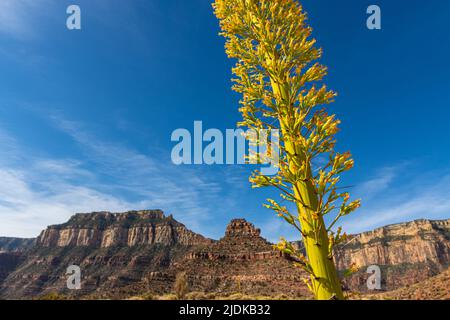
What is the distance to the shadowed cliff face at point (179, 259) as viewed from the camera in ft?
302

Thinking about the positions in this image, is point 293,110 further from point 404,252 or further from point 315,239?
point 404,252

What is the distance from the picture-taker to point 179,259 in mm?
138625

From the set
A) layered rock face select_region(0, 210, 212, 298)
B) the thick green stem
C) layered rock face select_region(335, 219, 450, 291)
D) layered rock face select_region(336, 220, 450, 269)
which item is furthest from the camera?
layered rock face select_region(336, 220, 450, 269)

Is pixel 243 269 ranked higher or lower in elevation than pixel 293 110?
lower

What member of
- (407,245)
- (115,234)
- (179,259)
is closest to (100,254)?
(115,234)

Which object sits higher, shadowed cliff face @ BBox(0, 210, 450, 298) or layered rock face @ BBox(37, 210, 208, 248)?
layered rock face @ BBox(37, 210, 208, 248)

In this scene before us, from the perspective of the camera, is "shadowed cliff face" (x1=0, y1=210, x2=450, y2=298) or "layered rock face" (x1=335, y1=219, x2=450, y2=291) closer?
"shadowed cliff face" (x1=0, y1=210, x2=450, y2=298)

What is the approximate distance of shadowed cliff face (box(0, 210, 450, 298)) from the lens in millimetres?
92188

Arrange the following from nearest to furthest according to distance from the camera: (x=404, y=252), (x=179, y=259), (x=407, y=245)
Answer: (x=179, y=259)
(x=404, y=252)
(x=407, y=245)

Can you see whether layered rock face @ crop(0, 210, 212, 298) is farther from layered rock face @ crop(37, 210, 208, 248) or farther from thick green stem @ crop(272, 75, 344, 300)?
thick green stem @ crop(272, 75, 344, 300)

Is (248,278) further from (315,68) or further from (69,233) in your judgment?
(69,233)

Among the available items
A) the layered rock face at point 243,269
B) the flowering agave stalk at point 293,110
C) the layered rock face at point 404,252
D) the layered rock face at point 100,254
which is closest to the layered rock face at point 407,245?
the layered rock face at point 404,252

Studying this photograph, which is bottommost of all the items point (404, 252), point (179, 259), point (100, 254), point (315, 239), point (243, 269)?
point (243, 269)

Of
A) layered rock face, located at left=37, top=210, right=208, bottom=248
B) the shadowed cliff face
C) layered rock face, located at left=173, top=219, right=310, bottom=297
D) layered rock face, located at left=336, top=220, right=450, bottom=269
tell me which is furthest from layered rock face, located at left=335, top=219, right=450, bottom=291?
layered rock face, located at left=37, top=210, right=208, bottom=248
